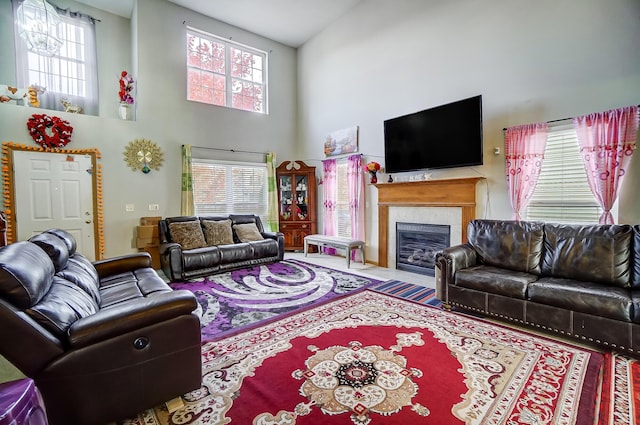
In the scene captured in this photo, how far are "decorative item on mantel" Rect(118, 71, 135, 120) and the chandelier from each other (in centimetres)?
151

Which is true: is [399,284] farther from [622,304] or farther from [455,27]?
[455,27]

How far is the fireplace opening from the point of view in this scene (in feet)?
15.3

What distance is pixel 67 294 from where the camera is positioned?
1.88 meters

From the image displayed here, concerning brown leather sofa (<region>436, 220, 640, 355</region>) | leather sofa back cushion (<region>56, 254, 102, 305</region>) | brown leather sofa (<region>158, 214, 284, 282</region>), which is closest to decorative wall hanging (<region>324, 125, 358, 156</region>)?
brown leather sofa (<region>158, 214, 284, 282</region>)

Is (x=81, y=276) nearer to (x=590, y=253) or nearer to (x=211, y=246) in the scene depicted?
(x=211, y=246)

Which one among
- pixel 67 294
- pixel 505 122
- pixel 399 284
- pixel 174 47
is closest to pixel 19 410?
pixel 67 294

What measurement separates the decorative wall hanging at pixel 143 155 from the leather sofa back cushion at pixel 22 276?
3951 mm

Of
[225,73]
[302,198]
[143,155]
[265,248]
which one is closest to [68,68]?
[143,155]

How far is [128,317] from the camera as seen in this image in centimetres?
163

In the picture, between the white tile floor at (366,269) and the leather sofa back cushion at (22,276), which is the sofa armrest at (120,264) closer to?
the leather sofa back cushion at (22,276)

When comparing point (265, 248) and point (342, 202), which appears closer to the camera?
point (265, 248)

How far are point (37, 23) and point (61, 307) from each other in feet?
13.2

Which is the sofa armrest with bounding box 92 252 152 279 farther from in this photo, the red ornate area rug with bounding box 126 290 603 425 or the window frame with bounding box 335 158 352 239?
the window frame with bounding box 335 158 352 239

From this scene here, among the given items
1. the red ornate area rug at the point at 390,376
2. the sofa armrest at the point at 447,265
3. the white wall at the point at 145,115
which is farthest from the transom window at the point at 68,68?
the sofa armrest at the point at 447,265
